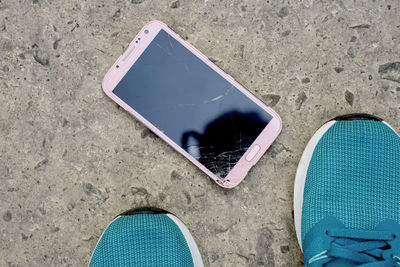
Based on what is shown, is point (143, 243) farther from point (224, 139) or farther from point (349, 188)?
point (349, 188)

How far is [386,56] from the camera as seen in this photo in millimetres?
947

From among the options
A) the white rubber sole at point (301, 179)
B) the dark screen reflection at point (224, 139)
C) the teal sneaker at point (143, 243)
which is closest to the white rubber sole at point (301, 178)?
the white rubber sole at point (301, 179)

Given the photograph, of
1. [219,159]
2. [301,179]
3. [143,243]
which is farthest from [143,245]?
[301,179]

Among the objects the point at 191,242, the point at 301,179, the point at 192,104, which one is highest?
the point at 192,104

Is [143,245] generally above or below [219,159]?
below

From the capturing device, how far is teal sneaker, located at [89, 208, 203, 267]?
0.90 m

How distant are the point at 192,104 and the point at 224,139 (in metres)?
0.09

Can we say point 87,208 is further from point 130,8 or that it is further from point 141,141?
point 130,8

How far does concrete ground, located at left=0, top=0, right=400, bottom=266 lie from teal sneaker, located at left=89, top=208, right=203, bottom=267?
→ 0.15 ft

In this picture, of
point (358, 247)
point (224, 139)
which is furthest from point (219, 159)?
point (358, 247)

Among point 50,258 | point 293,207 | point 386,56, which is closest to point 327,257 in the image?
point 293,207

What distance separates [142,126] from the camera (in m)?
0.96

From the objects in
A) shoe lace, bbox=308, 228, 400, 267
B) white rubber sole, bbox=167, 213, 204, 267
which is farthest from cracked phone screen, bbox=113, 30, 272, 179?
shoe lace, bbox=308, 228, 400, 267

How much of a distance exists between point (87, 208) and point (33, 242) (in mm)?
130
